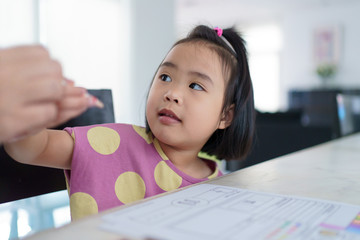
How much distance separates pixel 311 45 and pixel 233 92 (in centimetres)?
688

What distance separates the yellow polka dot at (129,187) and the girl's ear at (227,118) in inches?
11.5

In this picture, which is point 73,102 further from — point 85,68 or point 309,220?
point 85,68

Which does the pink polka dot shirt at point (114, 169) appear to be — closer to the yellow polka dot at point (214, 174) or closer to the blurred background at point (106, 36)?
the yellow polka dot at point (214, 174)

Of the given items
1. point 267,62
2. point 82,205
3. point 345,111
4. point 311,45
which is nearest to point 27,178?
point 82,205

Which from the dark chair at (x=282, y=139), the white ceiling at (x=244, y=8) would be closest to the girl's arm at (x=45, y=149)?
the dark chair at (x=282, y=139)

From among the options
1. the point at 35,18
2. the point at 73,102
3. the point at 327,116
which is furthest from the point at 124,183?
the point at 327,116

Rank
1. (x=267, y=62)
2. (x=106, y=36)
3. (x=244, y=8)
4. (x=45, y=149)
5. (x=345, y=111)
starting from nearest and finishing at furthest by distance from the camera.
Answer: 1. (x=45, y=149)
2. (x=345, y=111)
3. (x=106, y=36)
4. (x=244, y=8)
5. (x=267, y=62)

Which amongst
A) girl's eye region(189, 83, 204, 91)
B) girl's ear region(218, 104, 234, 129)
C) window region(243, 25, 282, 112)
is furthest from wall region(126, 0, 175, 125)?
window region(243, 25, 282, 112)

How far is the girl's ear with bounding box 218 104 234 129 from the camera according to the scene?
3.12 ft

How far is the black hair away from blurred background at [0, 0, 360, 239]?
125 millimetres

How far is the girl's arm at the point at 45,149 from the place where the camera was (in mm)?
590

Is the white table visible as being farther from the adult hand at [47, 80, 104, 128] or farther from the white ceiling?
the white ceiling

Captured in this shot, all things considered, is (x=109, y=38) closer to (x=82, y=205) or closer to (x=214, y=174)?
(x=214, y=174)

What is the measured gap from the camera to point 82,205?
715 mm
